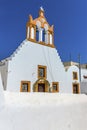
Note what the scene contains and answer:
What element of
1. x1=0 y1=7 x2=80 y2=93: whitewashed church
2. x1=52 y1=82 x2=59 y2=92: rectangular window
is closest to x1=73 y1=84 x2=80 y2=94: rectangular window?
x1=0 y1=7 x2=80 y2=93: whitewashed church

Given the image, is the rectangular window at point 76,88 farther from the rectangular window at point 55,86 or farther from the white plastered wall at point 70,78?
the rectangular window at point 55,86

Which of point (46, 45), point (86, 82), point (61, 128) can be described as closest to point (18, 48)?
point (46, 45)

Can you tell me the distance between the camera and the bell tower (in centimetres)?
1375

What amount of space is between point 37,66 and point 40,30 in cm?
391

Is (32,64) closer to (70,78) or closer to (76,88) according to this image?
(70,78)

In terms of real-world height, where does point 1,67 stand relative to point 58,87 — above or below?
above

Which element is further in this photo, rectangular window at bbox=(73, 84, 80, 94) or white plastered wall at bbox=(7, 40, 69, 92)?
rectangular window at bbox=(73, 84, 80, 94)

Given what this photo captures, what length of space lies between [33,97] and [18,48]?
7294 millimetres

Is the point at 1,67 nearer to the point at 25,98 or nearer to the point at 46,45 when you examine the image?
the point at 46,45

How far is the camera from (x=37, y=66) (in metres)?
13.3

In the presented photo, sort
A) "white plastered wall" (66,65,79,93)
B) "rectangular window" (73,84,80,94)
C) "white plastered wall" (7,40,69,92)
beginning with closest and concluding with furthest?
"white plastered wall" (7,40,69,92) → "white plastered wall" (66,65,79,93) → "rectangular window" (73,84,80,94)

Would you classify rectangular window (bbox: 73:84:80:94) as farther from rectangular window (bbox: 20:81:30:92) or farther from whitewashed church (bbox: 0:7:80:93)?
rectangular window (bbox: 20:81:30:92)

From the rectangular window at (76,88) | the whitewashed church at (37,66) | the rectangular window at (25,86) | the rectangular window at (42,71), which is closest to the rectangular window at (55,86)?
the whitewashed church at (37,66)

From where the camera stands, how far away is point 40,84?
13.5m
